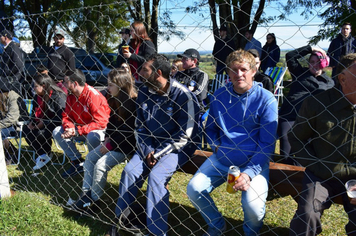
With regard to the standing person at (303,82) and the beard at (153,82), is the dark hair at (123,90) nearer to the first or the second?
the beard at (153,82)

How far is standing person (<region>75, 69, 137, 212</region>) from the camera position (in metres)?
2.96

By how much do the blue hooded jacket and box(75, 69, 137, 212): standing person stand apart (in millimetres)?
942

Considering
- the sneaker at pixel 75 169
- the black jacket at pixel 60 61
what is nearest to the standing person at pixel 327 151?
the sneaker at pixel 75 169

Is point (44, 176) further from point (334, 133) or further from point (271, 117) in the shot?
point (334, 133)

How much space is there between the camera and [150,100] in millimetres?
2766

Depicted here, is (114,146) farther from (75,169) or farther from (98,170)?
(75,169)

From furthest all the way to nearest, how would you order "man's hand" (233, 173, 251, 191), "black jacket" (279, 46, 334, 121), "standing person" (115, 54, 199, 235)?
"black jacket" (279, 46, 334, 121) → "standing person" (115, 54, 199, 235) → "man's hand" (233, 173, 251, 191)

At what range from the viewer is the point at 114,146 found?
10.1ft

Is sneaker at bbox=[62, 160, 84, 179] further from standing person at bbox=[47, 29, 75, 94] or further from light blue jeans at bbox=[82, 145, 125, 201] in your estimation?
standing person at bbox=[47, 29, 75, 94]

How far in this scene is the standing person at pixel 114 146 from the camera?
296cm

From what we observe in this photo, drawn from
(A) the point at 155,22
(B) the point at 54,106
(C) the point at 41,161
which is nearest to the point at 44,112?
(B) the point at 54,106

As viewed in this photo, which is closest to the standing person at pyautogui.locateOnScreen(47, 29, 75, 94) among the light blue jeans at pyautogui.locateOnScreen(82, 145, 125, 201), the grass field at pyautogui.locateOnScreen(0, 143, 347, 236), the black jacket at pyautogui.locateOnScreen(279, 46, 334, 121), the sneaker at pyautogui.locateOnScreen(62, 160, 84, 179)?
the sneaker at pyautogui.locateOnScreen(62, 160, 84, 179)

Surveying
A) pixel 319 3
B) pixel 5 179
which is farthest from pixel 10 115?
pixel 319 3

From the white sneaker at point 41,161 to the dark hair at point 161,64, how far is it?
2.28 m
